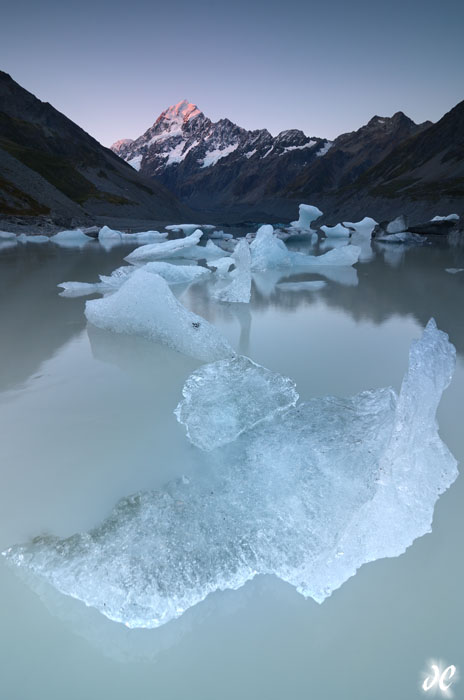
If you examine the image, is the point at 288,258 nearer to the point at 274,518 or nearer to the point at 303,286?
the point at 303,286

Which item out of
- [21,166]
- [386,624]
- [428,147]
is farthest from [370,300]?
[428,147]

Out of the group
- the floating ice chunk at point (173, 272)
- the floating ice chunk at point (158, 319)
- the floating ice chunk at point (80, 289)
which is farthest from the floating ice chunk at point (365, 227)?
the floating ice chunk at point (158, 319)

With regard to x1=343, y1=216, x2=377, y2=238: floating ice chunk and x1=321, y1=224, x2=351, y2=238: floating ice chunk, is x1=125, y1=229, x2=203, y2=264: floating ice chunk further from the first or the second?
x1=343, y1=216, x2=377, y2=238: floating ice chunk

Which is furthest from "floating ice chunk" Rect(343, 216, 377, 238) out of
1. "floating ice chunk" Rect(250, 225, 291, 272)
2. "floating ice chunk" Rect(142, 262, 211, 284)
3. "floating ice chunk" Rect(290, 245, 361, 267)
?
"floating ice chunk" Rect(142, 262, 211, 284)

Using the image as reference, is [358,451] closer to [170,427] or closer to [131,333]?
[170,427]

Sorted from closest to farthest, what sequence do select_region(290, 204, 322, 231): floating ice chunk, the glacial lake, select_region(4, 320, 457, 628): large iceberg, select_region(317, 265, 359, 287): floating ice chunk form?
the glacial lake → select_region(4, 320, 457, 628): large iceberg → select_region(317, 265, 359, 287): floating ice chunk → select_region(290, 204, 322, 231): floating ice chunk

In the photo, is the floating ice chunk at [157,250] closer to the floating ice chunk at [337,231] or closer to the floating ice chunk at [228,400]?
the floating ice chunk at [228,400]

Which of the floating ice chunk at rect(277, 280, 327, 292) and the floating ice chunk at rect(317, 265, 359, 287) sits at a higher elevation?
the floating ice chunk at rect(317, 265, 359, 287)

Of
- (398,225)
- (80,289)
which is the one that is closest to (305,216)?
(398,225)
